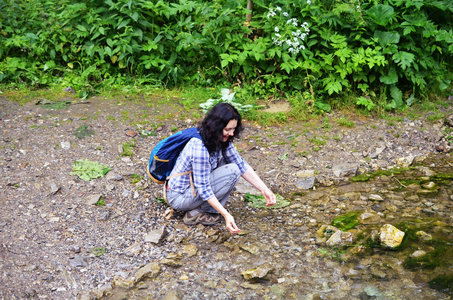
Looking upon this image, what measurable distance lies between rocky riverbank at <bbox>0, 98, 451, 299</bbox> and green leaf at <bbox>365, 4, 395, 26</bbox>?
1369 millimetres

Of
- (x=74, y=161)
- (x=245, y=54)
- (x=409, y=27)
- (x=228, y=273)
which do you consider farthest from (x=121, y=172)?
(x=409, y=27)

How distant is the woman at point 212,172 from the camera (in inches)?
140

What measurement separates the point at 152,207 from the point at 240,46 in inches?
114

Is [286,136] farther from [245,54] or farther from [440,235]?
[440,235]

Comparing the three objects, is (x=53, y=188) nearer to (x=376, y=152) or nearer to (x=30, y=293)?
(x=30, y=293)

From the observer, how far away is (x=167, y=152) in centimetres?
386

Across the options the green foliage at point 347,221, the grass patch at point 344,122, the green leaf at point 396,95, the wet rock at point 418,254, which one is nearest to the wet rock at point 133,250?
the green foliage at point 347,221

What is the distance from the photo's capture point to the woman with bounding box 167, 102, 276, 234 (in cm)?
356

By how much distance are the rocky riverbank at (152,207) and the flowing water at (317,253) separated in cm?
1

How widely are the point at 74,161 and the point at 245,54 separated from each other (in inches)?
106

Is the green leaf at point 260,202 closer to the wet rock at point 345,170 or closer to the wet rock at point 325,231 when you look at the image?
the wet rock at point 325,231

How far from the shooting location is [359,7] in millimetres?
5758

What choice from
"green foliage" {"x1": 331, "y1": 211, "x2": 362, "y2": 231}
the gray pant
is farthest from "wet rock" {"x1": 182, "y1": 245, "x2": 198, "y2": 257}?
"green foliage" {"x1": 331, "y1": 211, "x2": 362, "y2": 231}

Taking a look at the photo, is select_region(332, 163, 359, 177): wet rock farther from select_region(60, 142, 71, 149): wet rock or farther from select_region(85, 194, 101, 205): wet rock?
select_region(60, 142, 71, 149): wet rock
